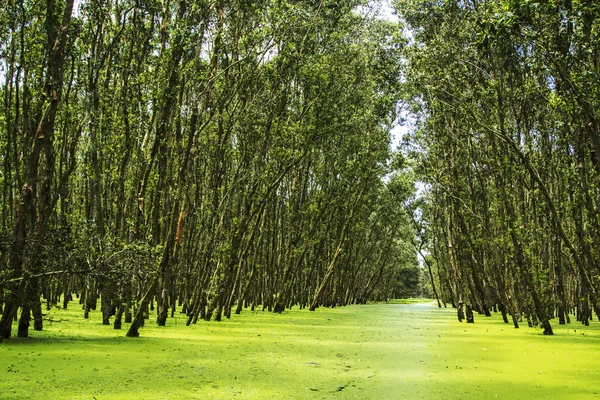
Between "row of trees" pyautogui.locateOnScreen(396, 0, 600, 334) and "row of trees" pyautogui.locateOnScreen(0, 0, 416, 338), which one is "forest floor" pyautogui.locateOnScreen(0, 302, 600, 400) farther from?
"row of trees" pyautogui.locateOnScreen(396, 0, 600, 334)

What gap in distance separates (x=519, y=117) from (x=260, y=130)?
786 cm

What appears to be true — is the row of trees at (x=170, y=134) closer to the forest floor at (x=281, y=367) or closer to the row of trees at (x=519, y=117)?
the forest floor at (x=281, y=367)

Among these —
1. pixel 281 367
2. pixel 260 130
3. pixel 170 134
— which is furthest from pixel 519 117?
pixel 281 367

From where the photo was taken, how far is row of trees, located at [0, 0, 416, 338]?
9406mm

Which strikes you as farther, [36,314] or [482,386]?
[36,314]

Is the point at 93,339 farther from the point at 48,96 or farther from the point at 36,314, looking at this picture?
the point at 48,96

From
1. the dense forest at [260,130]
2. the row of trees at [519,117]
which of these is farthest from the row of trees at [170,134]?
the row of trees at [519,117]

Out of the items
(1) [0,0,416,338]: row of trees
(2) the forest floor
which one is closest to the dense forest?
(1) [0,0,416,338]: row of trees

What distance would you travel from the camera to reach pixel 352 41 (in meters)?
23.8

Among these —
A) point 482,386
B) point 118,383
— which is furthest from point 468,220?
point 118,383

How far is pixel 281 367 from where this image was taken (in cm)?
808

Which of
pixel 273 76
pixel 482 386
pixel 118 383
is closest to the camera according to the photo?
pixel 118 383

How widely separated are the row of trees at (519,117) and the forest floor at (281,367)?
3.16 m

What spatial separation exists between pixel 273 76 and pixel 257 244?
330 inches
